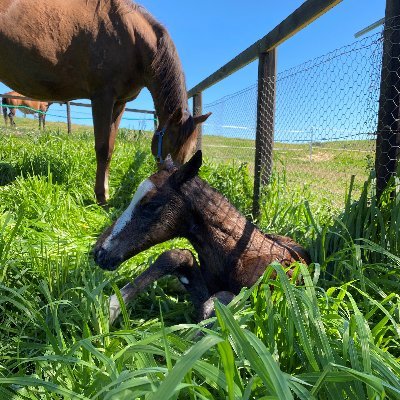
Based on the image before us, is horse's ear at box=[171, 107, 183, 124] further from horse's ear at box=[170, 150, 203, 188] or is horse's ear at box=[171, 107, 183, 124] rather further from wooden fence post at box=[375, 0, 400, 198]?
wooden fence post at box=[375, 0, 400, 198]

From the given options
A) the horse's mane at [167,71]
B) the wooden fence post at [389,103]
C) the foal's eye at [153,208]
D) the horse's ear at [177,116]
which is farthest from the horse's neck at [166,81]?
the wooden fence post at [389,103]

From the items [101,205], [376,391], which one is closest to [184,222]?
[376,391]

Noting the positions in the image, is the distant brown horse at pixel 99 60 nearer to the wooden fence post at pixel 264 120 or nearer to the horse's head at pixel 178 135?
the horse's head at pixel 178 135

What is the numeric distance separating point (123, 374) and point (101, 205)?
3.60 metres

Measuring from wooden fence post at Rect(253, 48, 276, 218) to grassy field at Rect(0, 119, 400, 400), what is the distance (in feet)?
0.55

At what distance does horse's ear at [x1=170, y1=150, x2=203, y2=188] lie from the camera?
2236 mm

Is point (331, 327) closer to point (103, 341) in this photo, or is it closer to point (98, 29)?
point (103, 341)

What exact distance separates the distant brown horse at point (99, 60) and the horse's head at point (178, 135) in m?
0.01

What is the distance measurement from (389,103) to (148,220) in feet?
4.94

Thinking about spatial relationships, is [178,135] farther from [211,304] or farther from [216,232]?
[211,304]

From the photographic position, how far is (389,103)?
2.16 meters

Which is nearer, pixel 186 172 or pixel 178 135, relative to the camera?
pixel 186 172

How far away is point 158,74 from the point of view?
4656mm

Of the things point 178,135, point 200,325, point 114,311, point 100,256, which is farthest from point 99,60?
point 200,325
